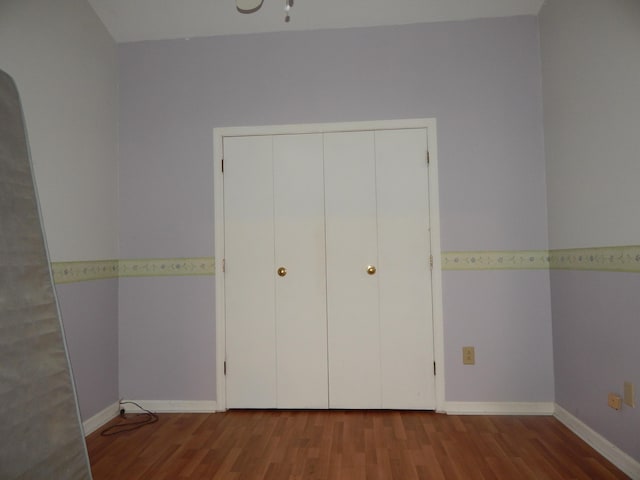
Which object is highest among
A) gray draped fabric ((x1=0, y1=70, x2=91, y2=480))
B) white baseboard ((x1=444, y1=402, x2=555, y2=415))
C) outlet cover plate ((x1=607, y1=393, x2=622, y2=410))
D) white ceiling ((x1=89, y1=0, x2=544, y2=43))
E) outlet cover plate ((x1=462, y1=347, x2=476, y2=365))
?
white ceiling ((x1=89, y1=0, x2=544, y2=43))

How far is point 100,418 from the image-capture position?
2494 millimetres

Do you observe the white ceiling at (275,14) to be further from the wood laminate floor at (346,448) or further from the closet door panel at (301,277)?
the wood laminate floor at (346,448)

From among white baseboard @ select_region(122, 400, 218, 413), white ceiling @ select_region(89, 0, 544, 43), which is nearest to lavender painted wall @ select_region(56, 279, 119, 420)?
white baseboard @ select_region(122, 400, 218, 413)

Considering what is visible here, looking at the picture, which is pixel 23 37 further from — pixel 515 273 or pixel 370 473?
pixel 515 273

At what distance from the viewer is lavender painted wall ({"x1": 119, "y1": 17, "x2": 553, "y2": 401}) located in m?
2.58

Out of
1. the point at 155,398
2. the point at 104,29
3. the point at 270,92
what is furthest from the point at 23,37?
the point at 155,398

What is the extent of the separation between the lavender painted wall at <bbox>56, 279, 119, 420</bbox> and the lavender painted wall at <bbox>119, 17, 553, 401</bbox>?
0.36ft

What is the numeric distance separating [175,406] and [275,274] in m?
1.09

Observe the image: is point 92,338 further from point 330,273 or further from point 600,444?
point 600,444

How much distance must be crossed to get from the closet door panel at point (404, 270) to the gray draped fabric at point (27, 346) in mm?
1728

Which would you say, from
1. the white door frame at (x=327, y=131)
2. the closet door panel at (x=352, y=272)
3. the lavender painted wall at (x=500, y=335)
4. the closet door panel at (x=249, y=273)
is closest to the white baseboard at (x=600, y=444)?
the lavender painted wall at (x=500, y=335)

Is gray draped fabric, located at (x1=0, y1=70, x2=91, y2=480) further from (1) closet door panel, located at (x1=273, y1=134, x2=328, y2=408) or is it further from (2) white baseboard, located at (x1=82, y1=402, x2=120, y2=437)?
(1) closet door panel, located at (x1=273, y1=134, x2=328, y2=408)

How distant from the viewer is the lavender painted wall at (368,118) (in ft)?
8.47

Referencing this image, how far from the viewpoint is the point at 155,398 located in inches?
107
